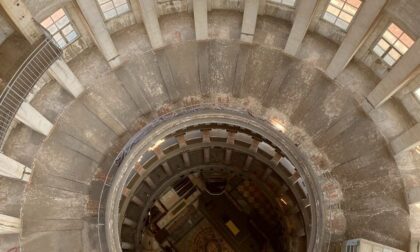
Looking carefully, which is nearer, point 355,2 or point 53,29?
point 355,2

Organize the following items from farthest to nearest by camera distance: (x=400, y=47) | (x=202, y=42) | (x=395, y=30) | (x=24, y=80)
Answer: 1. (x=202, y=42)
2. (x=400, y=47)
3. (x=395, y=30)
4. (x=24, y=80)

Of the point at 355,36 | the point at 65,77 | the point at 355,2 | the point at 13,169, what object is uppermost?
the point at 355,2

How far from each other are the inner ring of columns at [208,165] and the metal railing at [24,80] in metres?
6.07

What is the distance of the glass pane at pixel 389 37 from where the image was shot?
59.1 feet

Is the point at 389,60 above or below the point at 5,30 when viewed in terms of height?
above

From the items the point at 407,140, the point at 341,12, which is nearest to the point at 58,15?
the point at 341,12

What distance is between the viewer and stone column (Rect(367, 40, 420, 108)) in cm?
1653

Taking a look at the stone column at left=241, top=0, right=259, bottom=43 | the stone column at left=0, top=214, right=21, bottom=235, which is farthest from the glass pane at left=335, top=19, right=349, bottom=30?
the stone column at left=0, top=214, right=21, bottom=235

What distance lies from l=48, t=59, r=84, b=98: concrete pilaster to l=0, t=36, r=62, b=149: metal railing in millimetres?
1686

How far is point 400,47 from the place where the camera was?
58.8 feet

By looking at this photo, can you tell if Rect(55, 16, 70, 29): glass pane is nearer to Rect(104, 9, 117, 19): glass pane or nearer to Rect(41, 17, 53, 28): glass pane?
Rect(41, 17, 53, 28): glass pane

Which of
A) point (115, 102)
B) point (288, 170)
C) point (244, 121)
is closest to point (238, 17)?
point (244, 121)

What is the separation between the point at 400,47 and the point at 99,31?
50.3 feet

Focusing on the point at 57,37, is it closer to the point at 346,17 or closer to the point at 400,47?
the point at 346,17
